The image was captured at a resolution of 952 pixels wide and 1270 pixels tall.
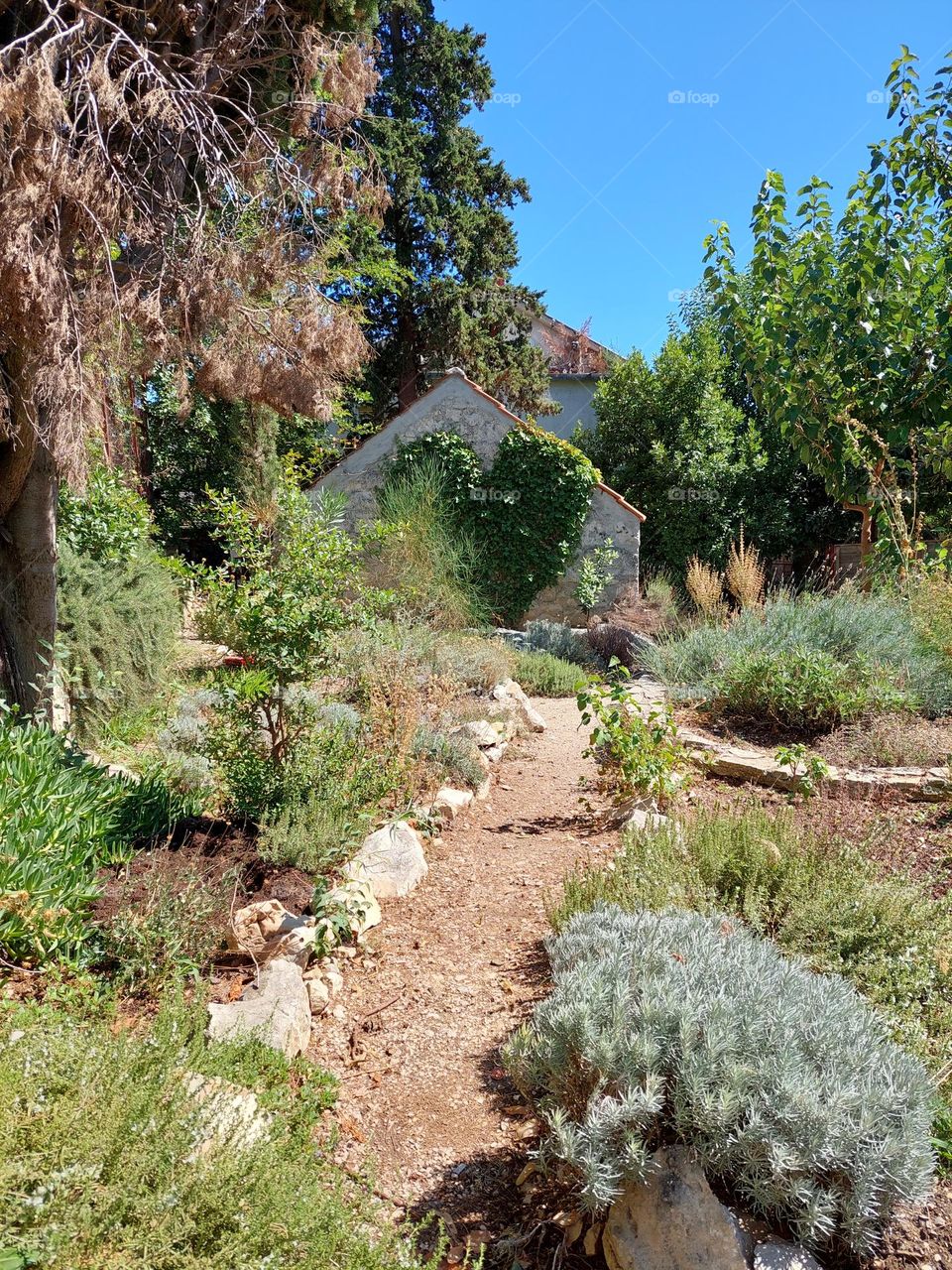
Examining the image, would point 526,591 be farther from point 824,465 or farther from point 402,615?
point 824,465

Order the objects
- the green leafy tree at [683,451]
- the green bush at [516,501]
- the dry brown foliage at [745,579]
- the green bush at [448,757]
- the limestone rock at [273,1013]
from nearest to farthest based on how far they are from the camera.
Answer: the limestone rock at [273,1013] → the green bush at [448,757] → the dry brown foliage at [745,579] → the green bush at [516,501] → the green leafy tree at [683,451]

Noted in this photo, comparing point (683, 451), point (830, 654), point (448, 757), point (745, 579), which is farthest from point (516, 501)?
point (448, 757)

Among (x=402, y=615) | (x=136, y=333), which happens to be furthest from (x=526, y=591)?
(x=136, y=333)

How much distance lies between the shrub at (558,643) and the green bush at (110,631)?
4455 mm

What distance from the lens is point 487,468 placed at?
37.7 feet

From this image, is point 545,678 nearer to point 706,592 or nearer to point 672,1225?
point 706,592

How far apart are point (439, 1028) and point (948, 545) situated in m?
6.52

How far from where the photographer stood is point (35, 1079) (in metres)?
1.60

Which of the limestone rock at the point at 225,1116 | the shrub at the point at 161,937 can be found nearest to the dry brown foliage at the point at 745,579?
the shrub at the point at 161,937

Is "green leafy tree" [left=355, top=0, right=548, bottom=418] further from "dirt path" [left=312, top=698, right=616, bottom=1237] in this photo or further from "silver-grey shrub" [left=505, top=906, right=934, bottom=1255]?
"silver-grey shrub" [left=505, top=906, right=934, bottom=1255]

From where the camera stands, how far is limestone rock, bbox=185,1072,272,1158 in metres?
1.63

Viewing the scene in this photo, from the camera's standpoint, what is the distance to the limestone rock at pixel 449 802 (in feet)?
14.5

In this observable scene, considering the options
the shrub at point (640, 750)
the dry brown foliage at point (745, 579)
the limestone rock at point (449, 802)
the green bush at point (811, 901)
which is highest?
the dry brown foliage at point (745, 579)

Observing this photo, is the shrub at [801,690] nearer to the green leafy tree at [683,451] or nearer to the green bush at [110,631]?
the green bush at [110,631]
